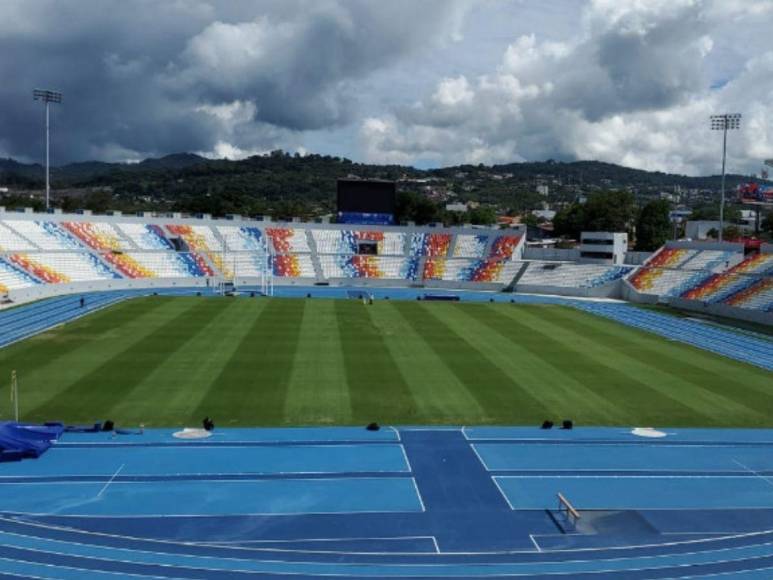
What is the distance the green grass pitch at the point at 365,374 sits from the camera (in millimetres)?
25344

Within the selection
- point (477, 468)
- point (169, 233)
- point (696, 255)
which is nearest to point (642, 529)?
point (477, 468)

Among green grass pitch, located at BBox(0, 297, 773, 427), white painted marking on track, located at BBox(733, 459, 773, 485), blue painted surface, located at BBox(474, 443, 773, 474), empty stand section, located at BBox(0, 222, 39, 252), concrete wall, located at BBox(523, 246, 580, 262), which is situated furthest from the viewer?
concrete wall, located at BBox(523, 246, 580, 262)

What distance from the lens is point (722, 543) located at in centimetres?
1554

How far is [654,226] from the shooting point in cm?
10875

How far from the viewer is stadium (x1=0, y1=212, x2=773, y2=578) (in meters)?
14.9

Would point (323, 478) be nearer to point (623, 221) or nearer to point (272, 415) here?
point (272, 415)

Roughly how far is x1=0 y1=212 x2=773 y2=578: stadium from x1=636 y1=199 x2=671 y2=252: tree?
52.1 meters

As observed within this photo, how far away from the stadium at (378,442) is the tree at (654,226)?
2050 inches

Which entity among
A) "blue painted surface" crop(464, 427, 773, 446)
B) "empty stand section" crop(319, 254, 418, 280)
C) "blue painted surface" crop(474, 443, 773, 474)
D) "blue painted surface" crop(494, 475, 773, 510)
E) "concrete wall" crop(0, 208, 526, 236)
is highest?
"concrete wall" crop(0, 208, 526, 236)

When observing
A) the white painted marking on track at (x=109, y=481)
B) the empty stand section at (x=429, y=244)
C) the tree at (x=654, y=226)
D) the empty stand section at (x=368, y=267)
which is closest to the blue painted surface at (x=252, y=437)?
the white painted marking on track at (x=109, y=481)

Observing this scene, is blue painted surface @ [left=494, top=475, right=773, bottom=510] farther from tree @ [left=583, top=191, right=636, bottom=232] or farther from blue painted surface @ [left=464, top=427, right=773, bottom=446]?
tree @ [left=583, top=191, right=636, bottom=232]

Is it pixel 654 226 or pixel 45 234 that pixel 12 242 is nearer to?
pixel 45 234

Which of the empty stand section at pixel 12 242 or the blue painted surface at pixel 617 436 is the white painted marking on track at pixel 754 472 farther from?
the empty stand section at pixel 12 242

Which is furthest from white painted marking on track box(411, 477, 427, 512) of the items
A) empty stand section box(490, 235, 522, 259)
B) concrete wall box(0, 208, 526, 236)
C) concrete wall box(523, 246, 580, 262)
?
empty stand section box(490, 235, 522, 259)
